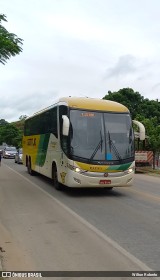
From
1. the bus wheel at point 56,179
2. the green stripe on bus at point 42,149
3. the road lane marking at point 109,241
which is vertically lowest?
the road lane marking at point 109,241

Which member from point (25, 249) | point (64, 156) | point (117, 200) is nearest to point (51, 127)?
point (64, 156)

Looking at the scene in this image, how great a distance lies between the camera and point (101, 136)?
14.5 m

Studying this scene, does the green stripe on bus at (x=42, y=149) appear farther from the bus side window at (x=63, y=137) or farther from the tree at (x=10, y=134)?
the tree at (x=10, y=134)

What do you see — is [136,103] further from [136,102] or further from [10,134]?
[10,134]

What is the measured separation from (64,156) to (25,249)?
24.2ft

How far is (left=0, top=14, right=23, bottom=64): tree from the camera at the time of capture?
48.2 feet

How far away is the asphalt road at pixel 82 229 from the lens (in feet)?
22.5

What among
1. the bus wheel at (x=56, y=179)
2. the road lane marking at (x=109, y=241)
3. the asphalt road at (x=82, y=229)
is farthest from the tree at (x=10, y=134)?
the road lane marking at (x=109, y=241)

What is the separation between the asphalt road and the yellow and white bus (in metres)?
0.71

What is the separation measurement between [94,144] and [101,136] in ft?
1.20

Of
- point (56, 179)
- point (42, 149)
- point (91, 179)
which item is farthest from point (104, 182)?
point (42, 149)

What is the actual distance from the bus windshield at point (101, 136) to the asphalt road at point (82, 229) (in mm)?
1446

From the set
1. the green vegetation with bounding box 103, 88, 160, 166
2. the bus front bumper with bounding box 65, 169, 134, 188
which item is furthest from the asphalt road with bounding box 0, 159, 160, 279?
the green vegetation with bounding box 103, 88, 160, 166

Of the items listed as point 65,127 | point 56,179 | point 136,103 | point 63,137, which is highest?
point 136,103
